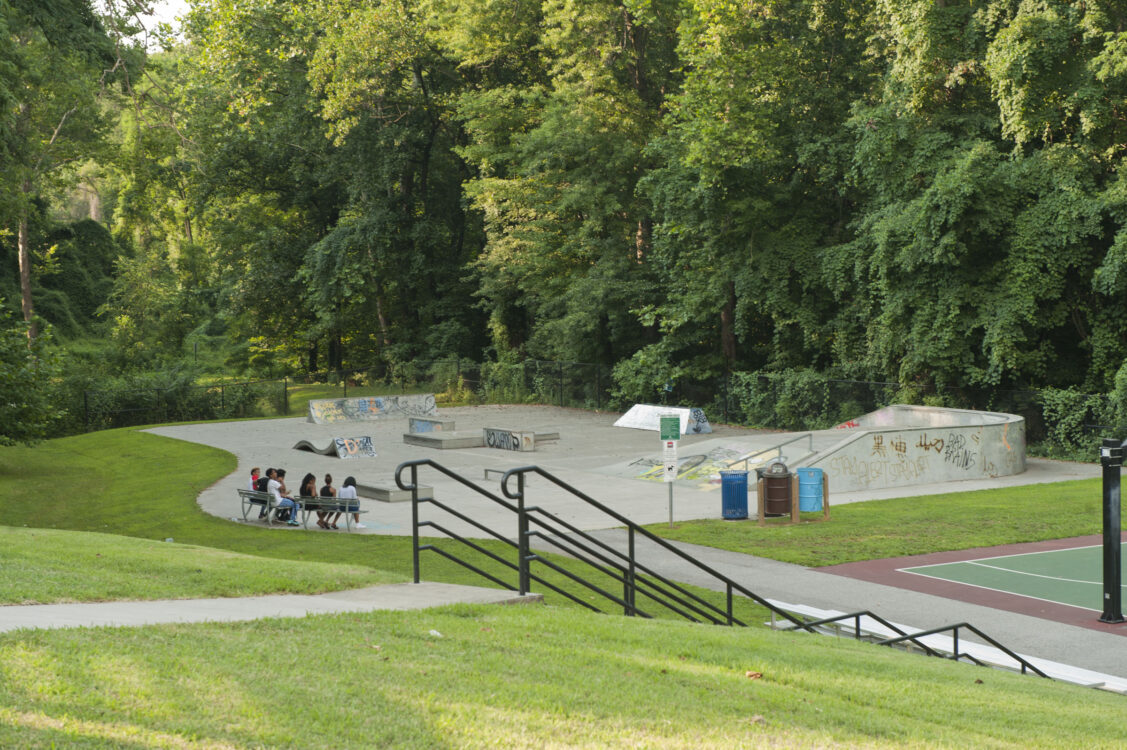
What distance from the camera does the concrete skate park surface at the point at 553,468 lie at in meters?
23.4

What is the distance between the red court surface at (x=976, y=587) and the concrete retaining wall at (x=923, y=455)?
6700mm

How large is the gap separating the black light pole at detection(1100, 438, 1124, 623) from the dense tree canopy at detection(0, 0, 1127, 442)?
680 inches

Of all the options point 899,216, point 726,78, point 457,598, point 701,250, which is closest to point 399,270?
point 701,250

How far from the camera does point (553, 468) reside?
2970 centimetres

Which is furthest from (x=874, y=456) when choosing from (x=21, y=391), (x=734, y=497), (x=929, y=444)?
(x=21, y=391)

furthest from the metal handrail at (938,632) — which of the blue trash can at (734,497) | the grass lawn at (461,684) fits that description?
the blue trash can at (734,497)

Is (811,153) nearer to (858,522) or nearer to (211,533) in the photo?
(858,522)

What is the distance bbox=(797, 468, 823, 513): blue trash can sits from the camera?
885 inches

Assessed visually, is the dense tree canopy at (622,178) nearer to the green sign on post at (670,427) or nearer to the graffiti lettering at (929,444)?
the graffiti lettering at (929,444)

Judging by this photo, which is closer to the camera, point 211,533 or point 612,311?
point 211,533

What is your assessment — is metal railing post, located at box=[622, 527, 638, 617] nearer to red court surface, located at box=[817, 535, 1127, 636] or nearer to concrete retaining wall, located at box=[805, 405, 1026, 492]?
red court surface, located at box=[817, 535, 1127, 636]

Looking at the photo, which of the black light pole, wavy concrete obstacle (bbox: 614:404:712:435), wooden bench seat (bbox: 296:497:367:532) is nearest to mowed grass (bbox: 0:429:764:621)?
wooden bench seat (bbox: 296:497:367:532)

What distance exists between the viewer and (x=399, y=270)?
59.1m

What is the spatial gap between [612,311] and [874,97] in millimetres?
14669
